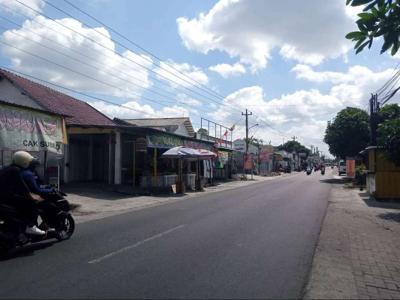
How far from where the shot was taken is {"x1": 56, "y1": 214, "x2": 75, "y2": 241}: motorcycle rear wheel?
9.51 meters

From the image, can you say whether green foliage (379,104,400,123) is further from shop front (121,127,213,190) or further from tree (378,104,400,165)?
tree (378,104,400,165)

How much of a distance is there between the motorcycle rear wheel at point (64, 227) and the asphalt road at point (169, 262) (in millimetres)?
195

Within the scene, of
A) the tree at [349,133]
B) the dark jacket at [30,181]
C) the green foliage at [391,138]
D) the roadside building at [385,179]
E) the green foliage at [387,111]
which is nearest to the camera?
the dark jacket at [30,181]

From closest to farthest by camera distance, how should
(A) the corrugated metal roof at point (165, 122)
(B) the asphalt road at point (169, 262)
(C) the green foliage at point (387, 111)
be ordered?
(B) the asphalt road at point (169, 262) → (C) the green foliage at point (387, 111) → (A) the corrugated metal roof at point (165, 122)

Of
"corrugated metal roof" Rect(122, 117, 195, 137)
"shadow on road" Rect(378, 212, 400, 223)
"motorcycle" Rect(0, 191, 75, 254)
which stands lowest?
"shadow on road" Rect(378, 212, 400, 223)

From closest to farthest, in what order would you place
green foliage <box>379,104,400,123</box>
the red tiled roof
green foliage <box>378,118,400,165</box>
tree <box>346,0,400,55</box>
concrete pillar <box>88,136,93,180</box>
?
tree <box>346,0,400,55</box> → green foliage <box>378,118,400,165</box> → the red tiled roof → concrete pillar <box>88,136,93,180</box> → green foliage <box>379,104,400,123</box>

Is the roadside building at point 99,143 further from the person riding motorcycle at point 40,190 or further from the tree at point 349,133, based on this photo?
the tree at point 349,133

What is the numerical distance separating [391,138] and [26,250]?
46.7ft

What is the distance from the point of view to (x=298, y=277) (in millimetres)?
6820

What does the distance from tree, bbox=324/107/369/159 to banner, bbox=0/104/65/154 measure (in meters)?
35.2

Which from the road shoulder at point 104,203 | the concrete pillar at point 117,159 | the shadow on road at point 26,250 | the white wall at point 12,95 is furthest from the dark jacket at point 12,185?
the white wall at point 12,95

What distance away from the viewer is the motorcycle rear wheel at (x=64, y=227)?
9.51 meters

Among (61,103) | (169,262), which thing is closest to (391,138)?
(169,262)

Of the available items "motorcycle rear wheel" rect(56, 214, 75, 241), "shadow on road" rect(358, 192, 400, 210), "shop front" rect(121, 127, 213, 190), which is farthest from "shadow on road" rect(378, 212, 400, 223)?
"shop front" rect(121, 127, 213, 190)
